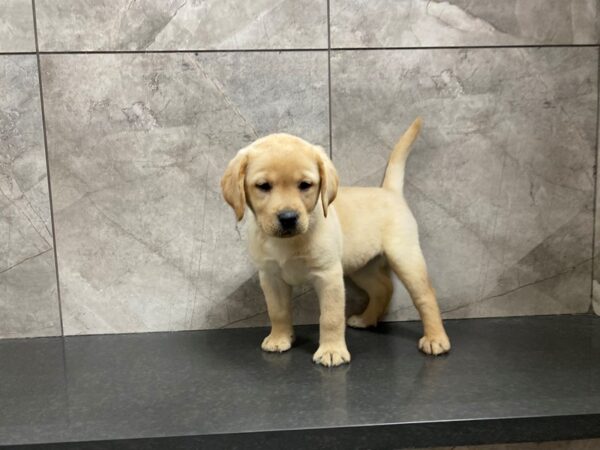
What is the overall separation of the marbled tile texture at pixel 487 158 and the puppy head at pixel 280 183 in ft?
1.71

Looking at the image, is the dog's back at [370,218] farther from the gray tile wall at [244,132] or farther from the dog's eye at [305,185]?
the dog's eye at [305,185]

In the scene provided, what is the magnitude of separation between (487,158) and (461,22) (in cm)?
56

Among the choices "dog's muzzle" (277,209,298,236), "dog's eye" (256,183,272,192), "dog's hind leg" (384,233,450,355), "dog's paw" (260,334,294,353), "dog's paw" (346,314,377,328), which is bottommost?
"dog's paw" (346,314,377,328)

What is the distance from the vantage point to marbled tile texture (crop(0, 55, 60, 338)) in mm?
2201

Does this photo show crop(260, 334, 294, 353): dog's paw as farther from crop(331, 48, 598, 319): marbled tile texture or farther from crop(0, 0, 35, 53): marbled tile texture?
crop(0, 0, 35, 53): marbled tile texture

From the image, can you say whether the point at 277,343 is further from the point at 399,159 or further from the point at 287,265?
the point at 399,159

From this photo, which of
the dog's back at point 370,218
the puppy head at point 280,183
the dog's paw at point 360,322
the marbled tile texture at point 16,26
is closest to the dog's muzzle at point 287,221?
the puppy head at point 280,183

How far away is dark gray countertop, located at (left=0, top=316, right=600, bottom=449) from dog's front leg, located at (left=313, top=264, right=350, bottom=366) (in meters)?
0.05

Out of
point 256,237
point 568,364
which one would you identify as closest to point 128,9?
point 256,237

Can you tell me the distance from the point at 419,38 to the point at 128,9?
1.15m

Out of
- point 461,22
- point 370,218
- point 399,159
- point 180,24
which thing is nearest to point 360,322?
point 370,218

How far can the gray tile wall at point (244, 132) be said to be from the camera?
2.20 m

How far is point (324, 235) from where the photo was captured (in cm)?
192

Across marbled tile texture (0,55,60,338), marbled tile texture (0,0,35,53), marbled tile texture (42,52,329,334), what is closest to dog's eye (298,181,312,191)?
marbled tile texture (42,52,329,334)
